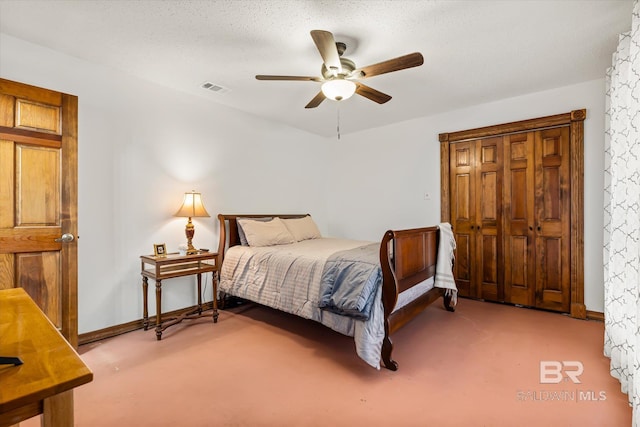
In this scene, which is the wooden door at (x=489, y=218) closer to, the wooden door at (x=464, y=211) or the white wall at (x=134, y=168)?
the wooden door at (x=464, y=211)

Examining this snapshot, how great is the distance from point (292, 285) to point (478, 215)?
2626 mm

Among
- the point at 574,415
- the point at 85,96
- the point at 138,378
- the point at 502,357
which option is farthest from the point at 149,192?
the point at 574,415

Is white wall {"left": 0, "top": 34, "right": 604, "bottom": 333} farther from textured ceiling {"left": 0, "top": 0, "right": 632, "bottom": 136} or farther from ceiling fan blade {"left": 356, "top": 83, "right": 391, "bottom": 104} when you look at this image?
ceiling fan blade {"left": 356, "top": 83, "right": 391, "bottom": 104}

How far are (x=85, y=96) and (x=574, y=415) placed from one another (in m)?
4.29

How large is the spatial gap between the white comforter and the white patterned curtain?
141 cm

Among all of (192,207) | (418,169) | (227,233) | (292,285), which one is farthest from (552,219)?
(192,207)

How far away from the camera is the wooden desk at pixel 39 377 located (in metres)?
0.66

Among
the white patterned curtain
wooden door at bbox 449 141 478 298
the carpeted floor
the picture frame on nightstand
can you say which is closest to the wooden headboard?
the picture frame on nightstand

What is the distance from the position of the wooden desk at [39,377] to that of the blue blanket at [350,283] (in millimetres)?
1693

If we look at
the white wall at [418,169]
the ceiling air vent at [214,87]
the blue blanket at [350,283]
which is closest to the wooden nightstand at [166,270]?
the blue blanket at [350,283]

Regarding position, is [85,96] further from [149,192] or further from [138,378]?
[138,378]

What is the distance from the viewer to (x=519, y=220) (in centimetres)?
370

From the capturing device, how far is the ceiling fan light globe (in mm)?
2361

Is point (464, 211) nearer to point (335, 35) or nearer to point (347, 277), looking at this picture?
point (347, 277)
